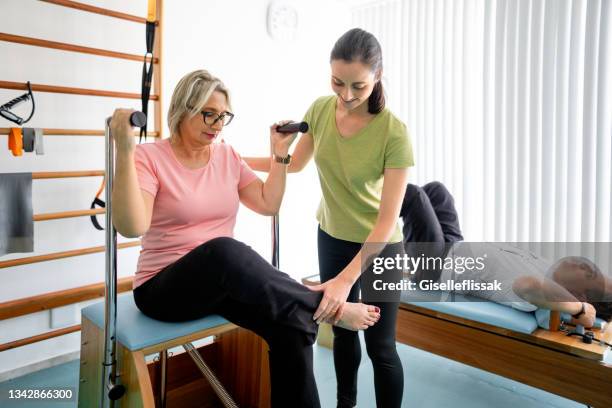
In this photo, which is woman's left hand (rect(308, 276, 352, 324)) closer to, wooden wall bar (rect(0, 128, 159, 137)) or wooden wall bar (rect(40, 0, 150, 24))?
wooden wall bar (rect(0, 128, 159, 137))

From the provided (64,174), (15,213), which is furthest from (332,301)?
(64,174)

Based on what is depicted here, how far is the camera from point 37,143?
173 centimetres

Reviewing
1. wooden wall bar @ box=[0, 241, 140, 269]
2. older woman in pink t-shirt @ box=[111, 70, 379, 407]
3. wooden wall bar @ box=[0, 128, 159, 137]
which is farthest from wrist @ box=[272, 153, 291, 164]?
wooden wall bar @ box=[0, 241, 140, 269]

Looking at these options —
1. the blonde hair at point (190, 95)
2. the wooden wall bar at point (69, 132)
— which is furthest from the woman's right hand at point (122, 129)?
the wooden wall bar at point (69, 132)

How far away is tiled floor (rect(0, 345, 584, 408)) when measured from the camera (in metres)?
1.82

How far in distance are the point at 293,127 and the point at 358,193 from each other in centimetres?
29

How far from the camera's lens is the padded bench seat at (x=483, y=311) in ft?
5.51

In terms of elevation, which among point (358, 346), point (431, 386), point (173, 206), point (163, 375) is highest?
point (173, 206)

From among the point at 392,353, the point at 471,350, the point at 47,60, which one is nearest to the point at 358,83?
the point at 392,353

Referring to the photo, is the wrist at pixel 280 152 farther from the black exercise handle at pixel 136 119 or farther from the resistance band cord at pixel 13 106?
the resistance band cord at pixel 13 106

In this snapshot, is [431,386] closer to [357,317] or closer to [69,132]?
[357,317]

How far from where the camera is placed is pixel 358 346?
150 centimetres

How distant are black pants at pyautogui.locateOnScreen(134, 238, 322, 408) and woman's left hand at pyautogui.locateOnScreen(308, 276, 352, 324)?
0.06ft

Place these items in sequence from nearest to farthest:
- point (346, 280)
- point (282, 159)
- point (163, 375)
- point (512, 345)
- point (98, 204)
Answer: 1. point (346, 280)
2. point (282, 159)
3. point (163, 375)
4. point (512, 345)
5. point (98, 204)
